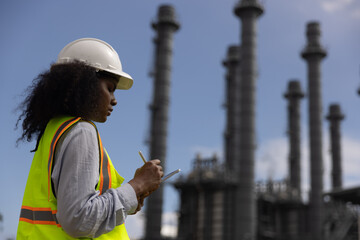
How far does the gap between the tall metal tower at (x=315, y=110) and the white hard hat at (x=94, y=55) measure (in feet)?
105

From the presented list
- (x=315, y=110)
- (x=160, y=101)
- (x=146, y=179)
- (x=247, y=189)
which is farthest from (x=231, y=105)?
(x=146, y=179)

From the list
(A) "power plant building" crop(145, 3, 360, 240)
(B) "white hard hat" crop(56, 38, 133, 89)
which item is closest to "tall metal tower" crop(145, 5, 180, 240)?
(A) "power plant building" crop(145, 3, 360, 240)

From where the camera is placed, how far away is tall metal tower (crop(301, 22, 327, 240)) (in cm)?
3291

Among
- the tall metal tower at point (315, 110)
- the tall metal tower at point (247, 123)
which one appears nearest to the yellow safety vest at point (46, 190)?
the tall metal tower at point (247, 123)

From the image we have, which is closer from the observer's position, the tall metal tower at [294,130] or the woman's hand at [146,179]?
the woman's hand at [146,179]

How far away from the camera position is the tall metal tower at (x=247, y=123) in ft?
82.5

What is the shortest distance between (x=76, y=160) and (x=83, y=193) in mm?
118

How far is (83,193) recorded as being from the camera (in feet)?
5.28

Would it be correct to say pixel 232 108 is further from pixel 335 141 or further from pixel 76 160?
pixel 76 160

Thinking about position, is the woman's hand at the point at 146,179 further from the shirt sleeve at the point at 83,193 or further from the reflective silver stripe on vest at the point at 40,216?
the reflective silver stripe on vest at the point at 40,216

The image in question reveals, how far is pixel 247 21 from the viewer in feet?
93.7

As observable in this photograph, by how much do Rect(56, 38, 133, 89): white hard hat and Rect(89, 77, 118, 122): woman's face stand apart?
0.15 feet

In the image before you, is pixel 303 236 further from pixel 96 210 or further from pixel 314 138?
pixel 96 210

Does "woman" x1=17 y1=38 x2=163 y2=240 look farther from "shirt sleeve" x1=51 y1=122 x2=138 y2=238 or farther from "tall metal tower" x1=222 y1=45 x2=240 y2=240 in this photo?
"tall metal tower" x1=222 y1=45 x2=240 y2=240
